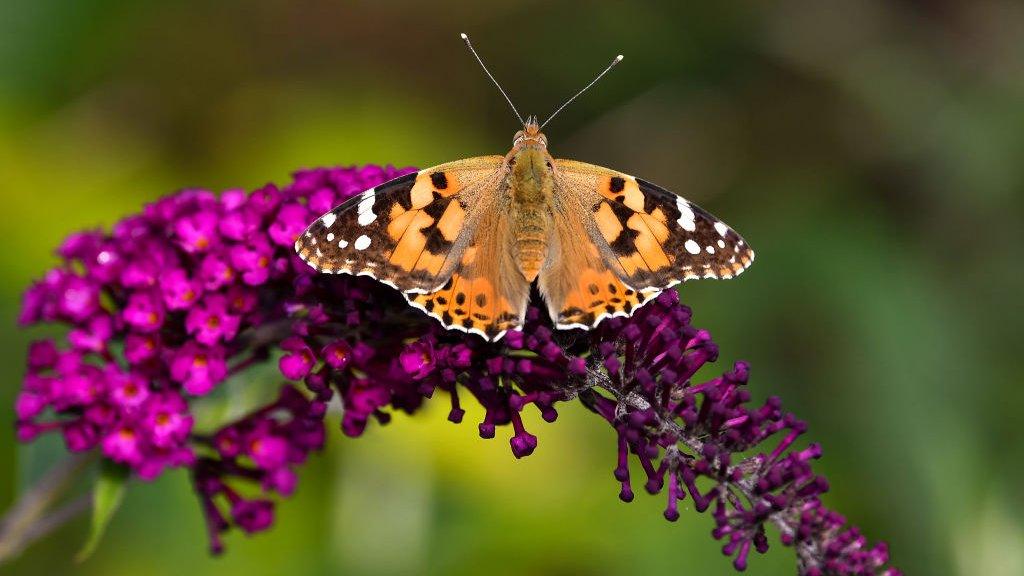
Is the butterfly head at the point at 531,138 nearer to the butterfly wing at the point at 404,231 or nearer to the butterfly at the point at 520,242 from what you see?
the butterfly at the point at 520,242

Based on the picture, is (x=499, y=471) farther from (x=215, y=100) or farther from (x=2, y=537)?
(x=215, y=100)

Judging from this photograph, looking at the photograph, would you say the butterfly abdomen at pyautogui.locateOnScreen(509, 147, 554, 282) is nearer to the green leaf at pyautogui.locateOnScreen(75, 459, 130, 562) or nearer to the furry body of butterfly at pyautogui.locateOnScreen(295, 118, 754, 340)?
the furry body of butterfly at pyautogui.locateOnScreen(295, 118, 754, 340)

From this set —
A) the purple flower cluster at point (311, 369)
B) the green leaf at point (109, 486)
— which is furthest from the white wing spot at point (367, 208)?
the green leaf at point (109, 486)

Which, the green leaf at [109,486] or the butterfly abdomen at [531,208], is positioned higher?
the butterfly abdomen at [531,208]

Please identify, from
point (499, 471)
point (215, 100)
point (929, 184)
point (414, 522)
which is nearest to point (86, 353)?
point (414, 522)

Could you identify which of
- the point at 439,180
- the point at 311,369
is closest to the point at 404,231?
the point at 439,180

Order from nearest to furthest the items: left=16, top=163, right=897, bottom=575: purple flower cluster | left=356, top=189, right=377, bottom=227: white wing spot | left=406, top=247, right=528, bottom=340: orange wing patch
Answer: left=16, top=163, right=897, bottom=575: purple flower cluster
left=406, top=247, right=528, bottom=340: orange wing patch
left=356, top=189, right=377, bottom=227: white wing spot

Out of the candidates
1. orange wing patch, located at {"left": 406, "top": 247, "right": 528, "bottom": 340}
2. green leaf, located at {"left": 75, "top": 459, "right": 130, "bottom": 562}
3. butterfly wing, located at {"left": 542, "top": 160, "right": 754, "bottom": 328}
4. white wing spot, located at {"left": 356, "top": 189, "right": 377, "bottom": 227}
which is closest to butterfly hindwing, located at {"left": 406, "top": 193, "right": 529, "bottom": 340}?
orange wing patch, located at {"left": 406, "top": 247, "right": 528, "bottom": 340}

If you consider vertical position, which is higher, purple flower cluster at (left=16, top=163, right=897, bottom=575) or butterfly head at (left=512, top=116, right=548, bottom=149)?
butterfly head at (left=512, top=116, right=548, bottom=149)
